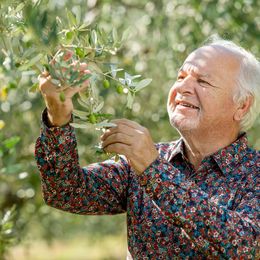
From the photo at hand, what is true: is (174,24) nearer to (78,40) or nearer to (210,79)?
(210,79)

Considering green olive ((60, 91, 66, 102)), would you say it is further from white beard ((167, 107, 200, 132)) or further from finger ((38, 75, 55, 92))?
white beard ((167, 107, 200, 132))

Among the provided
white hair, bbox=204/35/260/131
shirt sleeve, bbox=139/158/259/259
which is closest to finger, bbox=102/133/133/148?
shirt sleeve, bbox=139/158/259/259

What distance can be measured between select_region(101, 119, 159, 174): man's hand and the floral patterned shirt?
33 millimetres

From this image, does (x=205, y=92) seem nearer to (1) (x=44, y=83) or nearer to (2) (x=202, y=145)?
(2) (x=202, y=145)

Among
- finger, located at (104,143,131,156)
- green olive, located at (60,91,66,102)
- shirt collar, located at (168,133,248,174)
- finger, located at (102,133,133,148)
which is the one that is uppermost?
green olive, located at (60,91,66,102)

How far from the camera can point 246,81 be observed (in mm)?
3070

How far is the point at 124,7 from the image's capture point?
575 centimetres

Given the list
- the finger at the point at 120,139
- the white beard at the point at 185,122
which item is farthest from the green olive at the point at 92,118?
the white beard at the point at 185,122

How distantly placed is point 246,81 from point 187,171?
17.7 inches

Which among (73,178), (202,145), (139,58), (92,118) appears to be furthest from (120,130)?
(139,58)

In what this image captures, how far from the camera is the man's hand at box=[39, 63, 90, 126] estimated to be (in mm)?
2157

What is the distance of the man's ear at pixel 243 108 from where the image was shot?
10.0 feet

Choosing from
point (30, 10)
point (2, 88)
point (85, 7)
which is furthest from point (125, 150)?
point (85, 7)

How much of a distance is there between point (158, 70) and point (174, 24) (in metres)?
0.61
